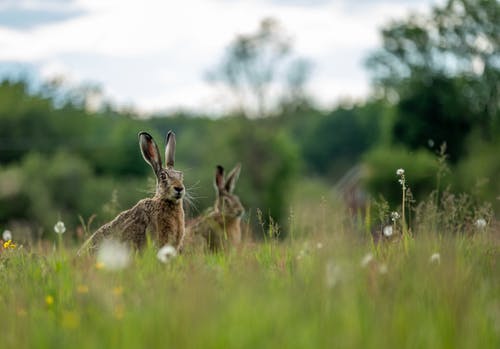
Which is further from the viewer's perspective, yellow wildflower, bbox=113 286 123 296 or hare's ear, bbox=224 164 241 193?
hare's ear, bbox=224 164 241 193

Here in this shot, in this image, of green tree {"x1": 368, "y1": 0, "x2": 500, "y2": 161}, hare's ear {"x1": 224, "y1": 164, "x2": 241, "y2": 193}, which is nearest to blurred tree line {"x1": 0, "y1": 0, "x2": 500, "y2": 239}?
green tree {"x1": 368, "y1": 0, "x2": 500, "y2": 161}

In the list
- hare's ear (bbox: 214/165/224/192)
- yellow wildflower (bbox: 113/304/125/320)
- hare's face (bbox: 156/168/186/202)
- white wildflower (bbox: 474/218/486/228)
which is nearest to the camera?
yellow wildflower (bbox: 113/304/125/320)

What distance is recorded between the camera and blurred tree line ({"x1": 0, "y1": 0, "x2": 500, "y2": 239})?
191 ft

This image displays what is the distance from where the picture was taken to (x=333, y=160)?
124m

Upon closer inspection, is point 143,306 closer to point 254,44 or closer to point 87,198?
point 87,198

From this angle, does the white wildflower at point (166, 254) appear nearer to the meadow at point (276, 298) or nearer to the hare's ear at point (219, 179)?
the meadow at point (276, 298)

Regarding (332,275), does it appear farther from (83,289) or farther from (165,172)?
(165,172)

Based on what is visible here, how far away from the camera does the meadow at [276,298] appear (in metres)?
5.05

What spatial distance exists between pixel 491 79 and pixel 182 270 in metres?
55.6

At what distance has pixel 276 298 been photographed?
581cm

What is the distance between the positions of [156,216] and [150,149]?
3.27 ft

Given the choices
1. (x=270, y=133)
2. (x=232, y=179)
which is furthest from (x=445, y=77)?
(x=232, y=179)

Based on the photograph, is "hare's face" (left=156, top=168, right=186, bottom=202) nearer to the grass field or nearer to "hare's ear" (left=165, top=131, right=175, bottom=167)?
"hare's ear" (left=165, top=131, right=175, bottom=167)

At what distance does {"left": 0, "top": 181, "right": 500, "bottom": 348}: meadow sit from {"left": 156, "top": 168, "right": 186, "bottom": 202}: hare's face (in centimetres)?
219
